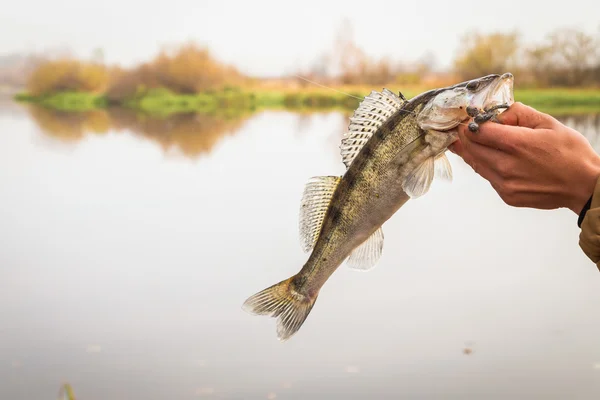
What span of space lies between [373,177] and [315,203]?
19cm

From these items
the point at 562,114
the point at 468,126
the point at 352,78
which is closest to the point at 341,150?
the point at 468,126

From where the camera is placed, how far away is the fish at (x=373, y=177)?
5.33 feet

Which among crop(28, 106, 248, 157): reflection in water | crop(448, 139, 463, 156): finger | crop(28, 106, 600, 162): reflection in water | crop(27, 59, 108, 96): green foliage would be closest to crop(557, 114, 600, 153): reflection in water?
crop(28, 106, 600, 162): reflection in water

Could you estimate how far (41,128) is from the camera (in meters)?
15.7

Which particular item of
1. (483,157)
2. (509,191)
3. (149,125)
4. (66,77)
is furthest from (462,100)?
(149,125)

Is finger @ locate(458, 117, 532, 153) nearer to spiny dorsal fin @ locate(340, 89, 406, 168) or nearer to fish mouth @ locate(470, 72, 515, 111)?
fish mouth @ locate(470, 72, 515, 111)

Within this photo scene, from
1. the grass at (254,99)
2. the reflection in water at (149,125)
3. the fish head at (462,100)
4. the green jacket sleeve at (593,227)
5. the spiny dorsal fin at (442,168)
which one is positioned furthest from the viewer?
the reflection in water at (149,125)

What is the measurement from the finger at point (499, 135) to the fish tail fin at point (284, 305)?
2.04ft

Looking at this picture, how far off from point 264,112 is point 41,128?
16.5 ft

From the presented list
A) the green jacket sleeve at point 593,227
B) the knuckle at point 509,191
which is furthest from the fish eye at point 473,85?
the green jacket sleeve at point 593,227

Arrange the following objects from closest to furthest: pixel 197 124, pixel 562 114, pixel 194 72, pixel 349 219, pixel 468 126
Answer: pixel 468 126 < pixel 349 219 < pixel 194 72 < pixel 562 114 < pixel 197 124

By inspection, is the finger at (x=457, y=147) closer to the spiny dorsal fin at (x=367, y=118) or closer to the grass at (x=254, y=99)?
the spiny dorsal fin at (x=367, y=118)

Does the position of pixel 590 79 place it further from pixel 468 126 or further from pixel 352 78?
pixel 468 126

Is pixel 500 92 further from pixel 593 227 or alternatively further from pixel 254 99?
pixel 254 99
